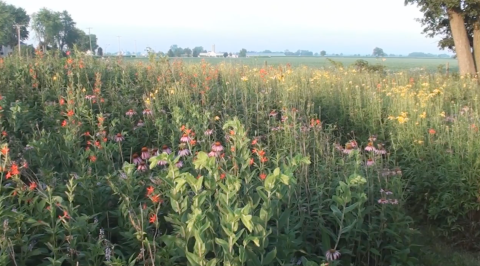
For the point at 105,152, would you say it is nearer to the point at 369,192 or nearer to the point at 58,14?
the point at 369,192

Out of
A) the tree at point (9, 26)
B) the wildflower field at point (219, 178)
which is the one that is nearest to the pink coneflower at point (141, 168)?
the wildflower field at point (219, 178)

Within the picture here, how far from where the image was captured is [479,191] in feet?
12.8

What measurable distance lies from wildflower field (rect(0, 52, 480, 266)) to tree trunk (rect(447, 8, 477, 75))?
527cm

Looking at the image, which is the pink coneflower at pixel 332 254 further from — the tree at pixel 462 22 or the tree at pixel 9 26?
the tree at pixel 9 26

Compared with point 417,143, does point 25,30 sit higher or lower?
higher

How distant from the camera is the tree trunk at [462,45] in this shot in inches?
480

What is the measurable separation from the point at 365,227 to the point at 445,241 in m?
1.57

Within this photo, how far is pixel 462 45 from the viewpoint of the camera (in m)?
12.3

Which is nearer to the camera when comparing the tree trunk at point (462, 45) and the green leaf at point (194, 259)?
the green leaf at point (194, 259)

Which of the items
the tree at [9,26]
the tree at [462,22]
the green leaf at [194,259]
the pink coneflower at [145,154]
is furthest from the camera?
the tree at [9,26]

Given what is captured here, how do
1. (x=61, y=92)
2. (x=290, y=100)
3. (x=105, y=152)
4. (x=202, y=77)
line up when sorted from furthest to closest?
1. (x=202, y=77)
2. (x=290, y=100)
3. (x=61, y=92)
4. (x=105, y=152)

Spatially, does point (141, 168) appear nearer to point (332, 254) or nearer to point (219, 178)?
point (219, 178)

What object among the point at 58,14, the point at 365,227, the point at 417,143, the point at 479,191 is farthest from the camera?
the point at 58,14

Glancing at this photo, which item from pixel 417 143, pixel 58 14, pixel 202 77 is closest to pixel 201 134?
pixel 417 143
